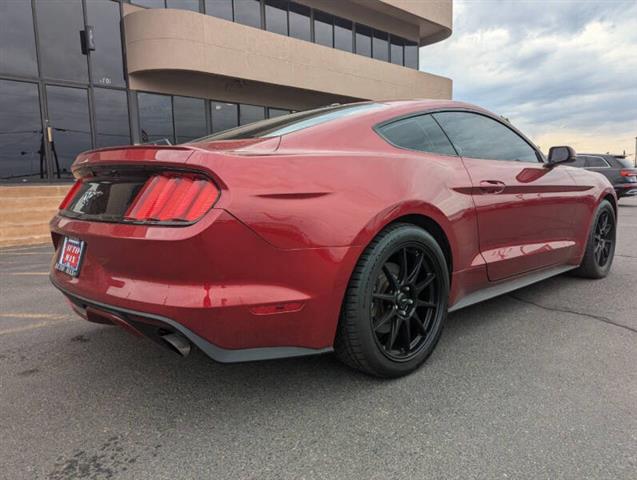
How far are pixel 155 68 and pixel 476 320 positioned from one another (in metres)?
11.4

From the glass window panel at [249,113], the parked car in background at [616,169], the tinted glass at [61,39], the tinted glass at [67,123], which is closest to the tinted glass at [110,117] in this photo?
the tinted glass at [67,123]

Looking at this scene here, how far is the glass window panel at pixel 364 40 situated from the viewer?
17.9 meters

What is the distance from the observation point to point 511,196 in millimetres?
3191

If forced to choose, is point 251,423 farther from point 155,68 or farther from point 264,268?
point 155,68

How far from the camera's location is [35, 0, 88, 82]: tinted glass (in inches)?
426

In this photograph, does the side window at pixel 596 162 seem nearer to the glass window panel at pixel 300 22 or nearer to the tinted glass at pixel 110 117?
the glass window panel at pixel 300 22

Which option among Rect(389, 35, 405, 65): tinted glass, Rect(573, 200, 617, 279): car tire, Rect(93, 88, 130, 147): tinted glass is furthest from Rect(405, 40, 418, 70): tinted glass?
Rect(573, 200, 617, 279): car tire

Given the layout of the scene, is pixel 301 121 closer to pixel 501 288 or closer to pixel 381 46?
pixel 501 288

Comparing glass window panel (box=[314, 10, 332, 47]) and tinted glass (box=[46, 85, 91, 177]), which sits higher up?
glass window panel (box=[314, 10, 332, 47])

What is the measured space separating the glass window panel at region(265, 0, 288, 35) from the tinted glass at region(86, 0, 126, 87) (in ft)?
16.1

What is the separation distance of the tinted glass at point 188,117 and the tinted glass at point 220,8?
2.72 metres

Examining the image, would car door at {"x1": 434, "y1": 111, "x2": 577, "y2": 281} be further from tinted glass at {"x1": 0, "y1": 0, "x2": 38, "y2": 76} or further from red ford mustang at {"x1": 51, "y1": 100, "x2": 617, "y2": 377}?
tinted glass at {"x1": 0, "y1": 0, "x2": 38, "y2": 76}

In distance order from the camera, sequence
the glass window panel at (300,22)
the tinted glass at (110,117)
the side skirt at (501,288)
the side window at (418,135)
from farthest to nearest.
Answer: the glass window panel at (300,22) → the tinted glass at (110,117) → the side skirt at (501,288) → the side window at (418,135)

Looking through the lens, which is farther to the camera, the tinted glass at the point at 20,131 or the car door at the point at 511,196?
the tinted glass at the point at 20,131
